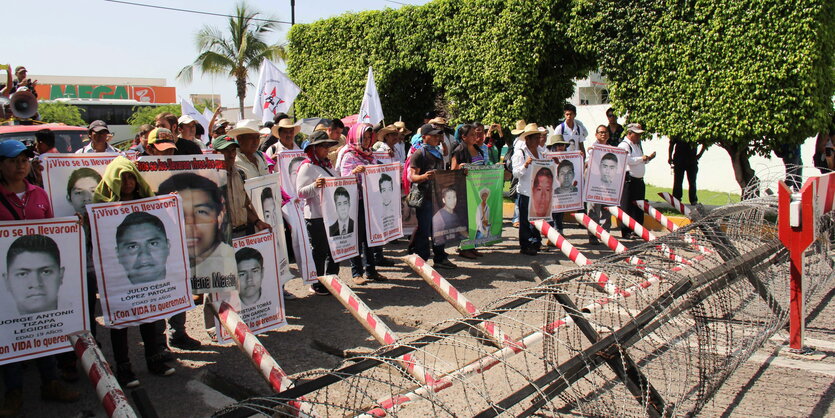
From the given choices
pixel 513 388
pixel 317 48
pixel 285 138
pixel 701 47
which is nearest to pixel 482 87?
pixel 701 47

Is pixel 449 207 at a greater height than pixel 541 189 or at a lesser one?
lesser

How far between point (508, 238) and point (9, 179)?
8.02 metres

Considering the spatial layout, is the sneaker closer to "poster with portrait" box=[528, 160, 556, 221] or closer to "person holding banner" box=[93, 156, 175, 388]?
"person holding banner" box=[93, 156, 175, 388]

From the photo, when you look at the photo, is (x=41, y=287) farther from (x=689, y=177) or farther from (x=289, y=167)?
(x=689, y=177)

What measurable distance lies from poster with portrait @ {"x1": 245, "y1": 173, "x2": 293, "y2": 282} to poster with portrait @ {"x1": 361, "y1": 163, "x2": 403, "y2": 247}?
170 cm

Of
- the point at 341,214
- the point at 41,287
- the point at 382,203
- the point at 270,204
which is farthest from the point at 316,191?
the point at 41,287

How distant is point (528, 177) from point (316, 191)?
3.55 m

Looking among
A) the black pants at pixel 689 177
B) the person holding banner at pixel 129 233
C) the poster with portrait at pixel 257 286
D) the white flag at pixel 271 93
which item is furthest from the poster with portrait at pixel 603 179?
the person holding banner at pixel 129 233

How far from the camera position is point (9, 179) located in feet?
14.8

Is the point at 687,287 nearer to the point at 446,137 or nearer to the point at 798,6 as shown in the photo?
the point at 446,137

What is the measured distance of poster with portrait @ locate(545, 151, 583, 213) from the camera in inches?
390

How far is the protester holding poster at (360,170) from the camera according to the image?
7934mm

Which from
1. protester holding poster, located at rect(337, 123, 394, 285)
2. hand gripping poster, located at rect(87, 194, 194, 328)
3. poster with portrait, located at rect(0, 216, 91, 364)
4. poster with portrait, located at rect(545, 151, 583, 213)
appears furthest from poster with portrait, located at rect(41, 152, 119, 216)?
poster with portrait, located at rect(545, 151, 583, 213)

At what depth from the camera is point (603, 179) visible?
10.1 meters
